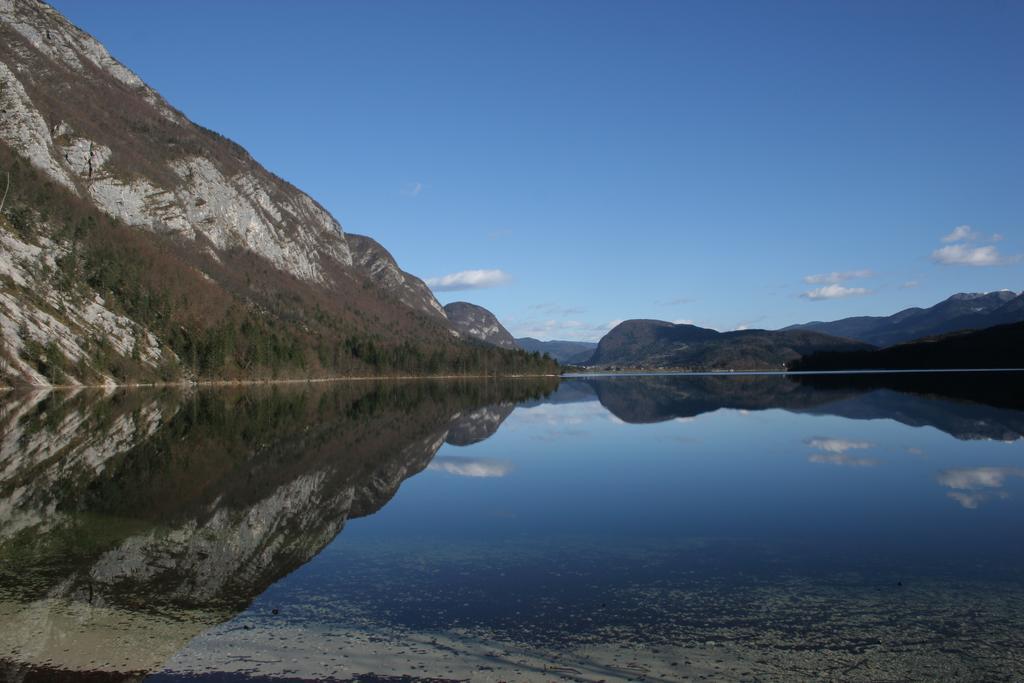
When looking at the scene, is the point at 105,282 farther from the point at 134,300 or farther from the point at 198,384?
the point at 198,384

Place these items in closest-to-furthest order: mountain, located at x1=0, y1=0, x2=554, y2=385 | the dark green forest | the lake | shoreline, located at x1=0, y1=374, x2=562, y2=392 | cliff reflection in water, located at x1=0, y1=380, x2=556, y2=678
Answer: the lake → cliff reflection in water, located at x1=0, y1=380, x2=556, y2=678 → shoreline, located at x1=0, y1=374, x2=562, y2=392 → mountain, located at x1=0, y1=0, x2=554, y2=385 → the dark green forest

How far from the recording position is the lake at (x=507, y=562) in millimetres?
9984

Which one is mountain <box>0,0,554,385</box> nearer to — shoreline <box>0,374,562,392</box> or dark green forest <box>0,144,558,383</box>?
dark green forest <box>0,144,558,383</box>

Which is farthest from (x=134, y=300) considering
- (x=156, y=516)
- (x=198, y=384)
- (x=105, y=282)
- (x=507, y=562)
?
(x=507, y=562)

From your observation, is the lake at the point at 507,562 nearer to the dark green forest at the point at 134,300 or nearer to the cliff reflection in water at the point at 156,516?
the cliff reflection in water at the point at 156,516

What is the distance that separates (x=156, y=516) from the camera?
768 inches

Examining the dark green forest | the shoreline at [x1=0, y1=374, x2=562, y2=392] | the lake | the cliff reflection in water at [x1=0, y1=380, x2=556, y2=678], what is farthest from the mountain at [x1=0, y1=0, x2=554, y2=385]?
the lake

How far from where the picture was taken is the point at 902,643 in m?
10.3

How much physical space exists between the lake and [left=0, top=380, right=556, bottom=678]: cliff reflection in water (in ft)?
0.30

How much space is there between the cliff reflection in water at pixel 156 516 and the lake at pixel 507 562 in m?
0.09

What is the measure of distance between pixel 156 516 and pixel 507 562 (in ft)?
33.0

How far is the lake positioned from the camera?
998 centimetres

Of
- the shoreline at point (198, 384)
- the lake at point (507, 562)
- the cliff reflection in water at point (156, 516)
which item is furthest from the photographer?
the shoreline at point (198, 384)

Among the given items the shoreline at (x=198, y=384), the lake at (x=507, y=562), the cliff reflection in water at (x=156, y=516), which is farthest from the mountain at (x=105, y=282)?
the lake at (x=507, y=562)
